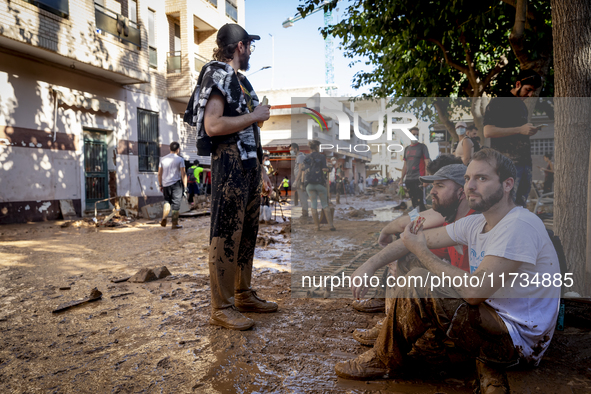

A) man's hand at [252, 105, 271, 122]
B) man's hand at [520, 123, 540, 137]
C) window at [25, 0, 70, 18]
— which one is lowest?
man's hand at [520, 123, 540, 137]

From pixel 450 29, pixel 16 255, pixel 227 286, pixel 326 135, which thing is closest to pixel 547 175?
pixel 326 135

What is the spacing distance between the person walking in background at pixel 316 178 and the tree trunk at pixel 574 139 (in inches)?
77.2

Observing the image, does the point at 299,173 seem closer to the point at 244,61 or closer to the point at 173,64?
the point at 244,61

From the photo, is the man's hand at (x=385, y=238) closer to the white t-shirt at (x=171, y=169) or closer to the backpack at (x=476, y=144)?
the backpack at (x=476, y=144)

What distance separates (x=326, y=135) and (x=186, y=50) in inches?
626

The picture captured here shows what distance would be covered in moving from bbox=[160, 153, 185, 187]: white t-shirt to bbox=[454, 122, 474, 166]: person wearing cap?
7.71m

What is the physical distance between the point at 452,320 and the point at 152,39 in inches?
681

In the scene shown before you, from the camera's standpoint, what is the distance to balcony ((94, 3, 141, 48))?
12.7 m

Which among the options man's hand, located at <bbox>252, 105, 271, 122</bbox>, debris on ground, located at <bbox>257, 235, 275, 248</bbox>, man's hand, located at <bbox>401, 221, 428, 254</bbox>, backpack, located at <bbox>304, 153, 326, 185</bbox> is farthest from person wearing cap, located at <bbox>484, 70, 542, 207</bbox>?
debris on ground, located at <bbox>257, 235, 275, 248</bbox>

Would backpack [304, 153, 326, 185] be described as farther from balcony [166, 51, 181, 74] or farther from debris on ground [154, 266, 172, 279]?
balcony [166, 51, 181, 74]

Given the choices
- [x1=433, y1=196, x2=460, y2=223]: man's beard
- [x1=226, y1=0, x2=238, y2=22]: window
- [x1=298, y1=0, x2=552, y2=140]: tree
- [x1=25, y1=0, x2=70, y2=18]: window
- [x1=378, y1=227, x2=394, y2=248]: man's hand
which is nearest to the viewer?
[x1=433, y1=196, x2=460, y2=223]: man's beard

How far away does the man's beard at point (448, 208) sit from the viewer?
2.41m

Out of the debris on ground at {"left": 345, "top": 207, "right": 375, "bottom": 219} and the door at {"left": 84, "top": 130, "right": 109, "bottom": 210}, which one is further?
the door at {"left": 84, "top": 130, "right": 109, "bottom": 210}

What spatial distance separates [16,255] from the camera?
6184 mm
